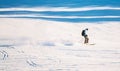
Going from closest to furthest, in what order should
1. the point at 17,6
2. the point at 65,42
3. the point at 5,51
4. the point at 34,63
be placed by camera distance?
the point at 34,63, the point at 5,51, the point at 65,42, the point at 17,6

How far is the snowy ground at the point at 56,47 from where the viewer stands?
10164 mm

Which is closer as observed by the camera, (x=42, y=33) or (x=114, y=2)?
(x=42, y=33)

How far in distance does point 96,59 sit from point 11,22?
883 centimetres

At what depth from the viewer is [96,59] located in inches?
434

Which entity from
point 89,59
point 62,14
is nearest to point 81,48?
point 89,59

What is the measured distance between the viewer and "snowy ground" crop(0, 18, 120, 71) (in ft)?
33.3

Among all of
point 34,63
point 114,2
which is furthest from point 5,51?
point 114,2

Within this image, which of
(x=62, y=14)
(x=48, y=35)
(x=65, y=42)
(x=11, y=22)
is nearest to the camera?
(x=65, y=42)

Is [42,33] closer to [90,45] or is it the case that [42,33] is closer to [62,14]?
[90,45]

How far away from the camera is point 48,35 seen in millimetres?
15414

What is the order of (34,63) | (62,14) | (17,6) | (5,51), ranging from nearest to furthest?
(34,63)
(5,51)
(62,14)
(17,6)

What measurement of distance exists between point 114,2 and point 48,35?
14.7 meters

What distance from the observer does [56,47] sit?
13.0 metres

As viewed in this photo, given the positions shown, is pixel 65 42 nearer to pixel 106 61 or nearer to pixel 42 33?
pixel 42 33
